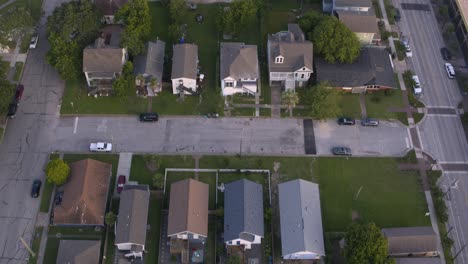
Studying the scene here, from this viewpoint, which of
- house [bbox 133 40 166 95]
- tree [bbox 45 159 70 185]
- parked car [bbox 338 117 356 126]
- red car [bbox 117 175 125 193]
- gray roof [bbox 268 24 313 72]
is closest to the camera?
tree [bbox 45 159 70 185]

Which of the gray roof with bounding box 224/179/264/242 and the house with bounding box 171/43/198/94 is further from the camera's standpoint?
the house with bounding box 171/43/198/94

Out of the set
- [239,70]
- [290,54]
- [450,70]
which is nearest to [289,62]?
[290,54]

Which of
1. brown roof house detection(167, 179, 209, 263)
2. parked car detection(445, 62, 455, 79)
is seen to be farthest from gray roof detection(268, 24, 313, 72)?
parked car detection(445, 62, 455, 79)

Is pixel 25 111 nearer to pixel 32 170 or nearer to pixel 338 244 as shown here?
pixel 32 170

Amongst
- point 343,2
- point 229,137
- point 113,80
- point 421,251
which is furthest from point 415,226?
point 113,80

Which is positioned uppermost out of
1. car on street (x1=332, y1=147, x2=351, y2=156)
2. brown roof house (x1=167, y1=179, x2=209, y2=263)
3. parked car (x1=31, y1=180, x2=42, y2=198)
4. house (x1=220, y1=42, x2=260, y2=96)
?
house (x1=220, y1=42, x2=260, y2=96)

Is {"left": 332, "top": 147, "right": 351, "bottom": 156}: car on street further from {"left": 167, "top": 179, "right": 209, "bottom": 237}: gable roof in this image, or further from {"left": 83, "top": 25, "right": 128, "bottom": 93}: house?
{"left": 83, "top": 25, "right": 128, "bottom": 93}: house

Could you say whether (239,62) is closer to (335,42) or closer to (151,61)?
(151,61)
